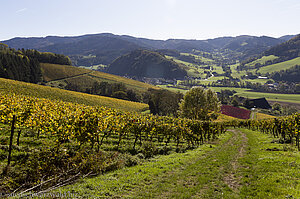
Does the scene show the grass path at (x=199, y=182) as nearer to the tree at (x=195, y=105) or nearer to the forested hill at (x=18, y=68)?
the tree at (x=195, y=105)

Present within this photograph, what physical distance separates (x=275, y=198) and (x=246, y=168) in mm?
6951

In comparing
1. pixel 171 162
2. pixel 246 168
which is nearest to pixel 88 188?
pixel 171 162

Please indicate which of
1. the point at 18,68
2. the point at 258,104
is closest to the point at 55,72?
the point at 18,68

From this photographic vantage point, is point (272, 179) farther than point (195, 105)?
No

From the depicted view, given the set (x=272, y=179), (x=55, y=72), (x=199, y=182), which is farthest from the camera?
(x=55, y=72)

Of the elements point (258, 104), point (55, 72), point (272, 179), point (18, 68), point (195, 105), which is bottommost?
point (258, 104)

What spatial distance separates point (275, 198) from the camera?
9.00 meters

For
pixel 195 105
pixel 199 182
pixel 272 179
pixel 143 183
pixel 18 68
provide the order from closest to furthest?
pixel 272 179
pixel 143 183
pixel 199 182
pixel 195 105
pixel 18 68

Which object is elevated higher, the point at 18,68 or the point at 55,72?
the point at 18,68

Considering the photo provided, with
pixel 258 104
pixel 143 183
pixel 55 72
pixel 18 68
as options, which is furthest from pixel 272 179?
pixel 55 72

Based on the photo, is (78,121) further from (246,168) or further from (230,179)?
(246,168)

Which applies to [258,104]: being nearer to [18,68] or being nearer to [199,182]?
[199,182]

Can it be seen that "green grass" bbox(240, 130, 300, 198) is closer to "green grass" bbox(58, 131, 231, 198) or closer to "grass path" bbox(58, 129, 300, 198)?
"grass path" bbox(58, 129, 300, 198)

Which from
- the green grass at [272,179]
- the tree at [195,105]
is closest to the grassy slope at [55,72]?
the tree at [195,105]
